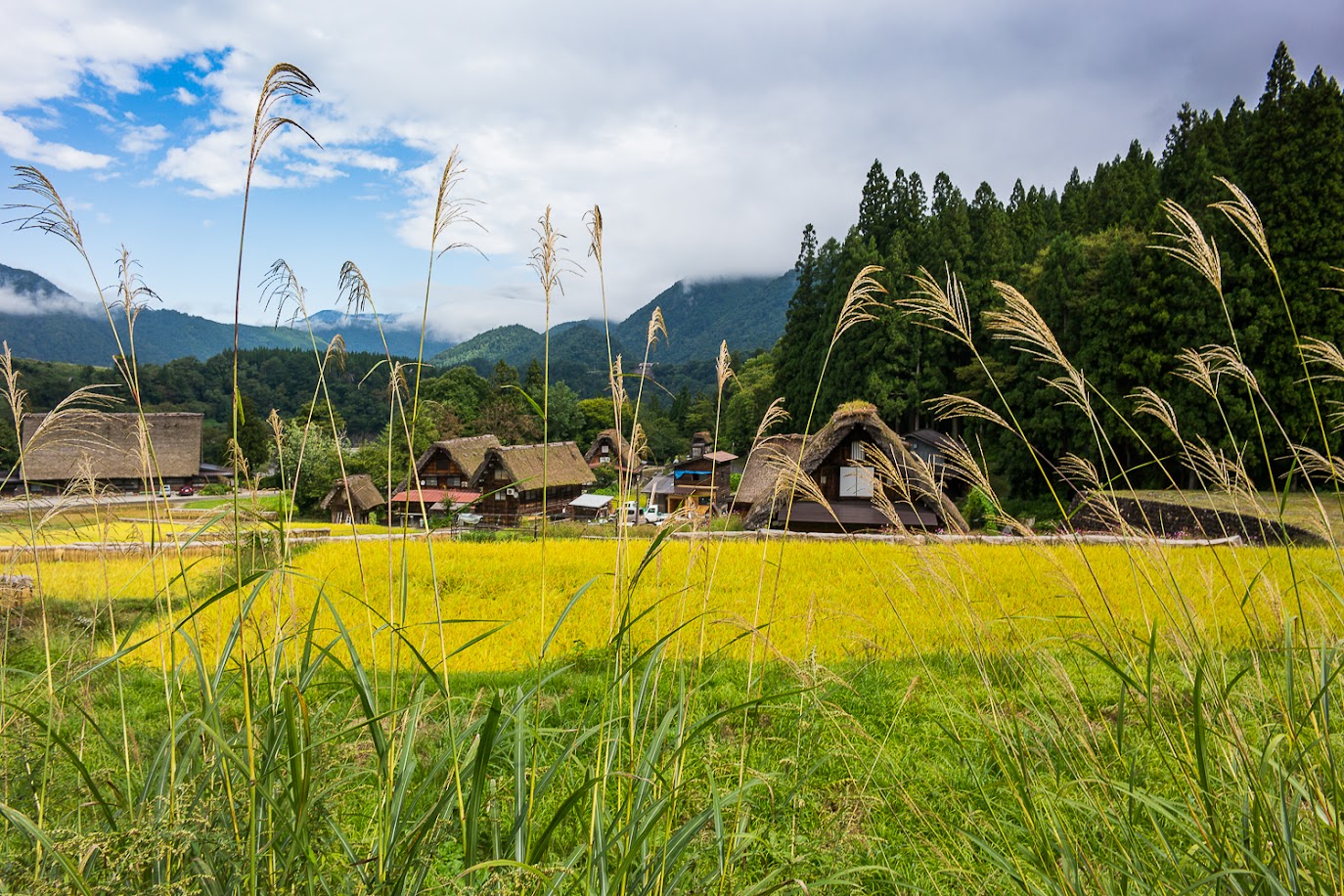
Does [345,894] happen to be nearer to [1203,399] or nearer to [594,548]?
[594,548]

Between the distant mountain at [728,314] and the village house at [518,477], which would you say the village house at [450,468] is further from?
the distant mountain at [728,314]

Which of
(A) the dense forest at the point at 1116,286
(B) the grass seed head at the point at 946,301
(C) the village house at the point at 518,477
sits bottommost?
(C) the village house at the point at 518,477

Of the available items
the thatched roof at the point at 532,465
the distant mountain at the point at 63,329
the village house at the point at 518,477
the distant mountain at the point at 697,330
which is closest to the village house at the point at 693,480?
the thatched roof at the point at 532,465

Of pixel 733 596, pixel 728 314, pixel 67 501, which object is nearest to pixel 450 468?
pixel 733 596

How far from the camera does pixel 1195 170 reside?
2138cm

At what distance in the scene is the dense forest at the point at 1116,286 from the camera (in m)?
16.8

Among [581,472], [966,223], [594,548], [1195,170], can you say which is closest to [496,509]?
[581,472]

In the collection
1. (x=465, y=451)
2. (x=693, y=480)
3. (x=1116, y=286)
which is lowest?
(x=693, y=480)

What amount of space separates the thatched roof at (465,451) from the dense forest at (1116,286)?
1276cm

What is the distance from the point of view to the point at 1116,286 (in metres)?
20.5

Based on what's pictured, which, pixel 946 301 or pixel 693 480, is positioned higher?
pixel 946 301

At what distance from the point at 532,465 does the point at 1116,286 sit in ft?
74.3

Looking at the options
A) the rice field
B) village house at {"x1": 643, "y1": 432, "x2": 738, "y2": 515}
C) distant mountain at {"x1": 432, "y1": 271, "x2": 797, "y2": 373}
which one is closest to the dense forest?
village house at {"x1": 643, "y1": 432, "x2": 738, "y2": 515}

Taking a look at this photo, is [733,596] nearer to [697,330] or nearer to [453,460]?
A: [453,460]
